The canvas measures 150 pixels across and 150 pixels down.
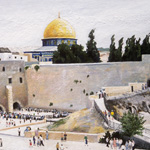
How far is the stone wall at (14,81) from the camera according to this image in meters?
38.2

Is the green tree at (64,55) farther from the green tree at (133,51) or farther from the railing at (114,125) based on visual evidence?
the railing at (114,125)

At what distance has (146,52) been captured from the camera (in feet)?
127

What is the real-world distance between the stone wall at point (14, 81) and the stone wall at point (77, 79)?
5.28ft

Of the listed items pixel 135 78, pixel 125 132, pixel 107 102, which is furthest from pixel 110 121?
pixel 135 78

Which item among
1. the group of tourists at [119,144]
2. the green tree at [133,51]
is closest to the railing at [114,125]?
the group of tourists at [119,144]

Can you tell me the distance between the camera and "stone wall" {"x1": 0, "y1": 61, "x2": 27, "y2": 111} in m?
38.2

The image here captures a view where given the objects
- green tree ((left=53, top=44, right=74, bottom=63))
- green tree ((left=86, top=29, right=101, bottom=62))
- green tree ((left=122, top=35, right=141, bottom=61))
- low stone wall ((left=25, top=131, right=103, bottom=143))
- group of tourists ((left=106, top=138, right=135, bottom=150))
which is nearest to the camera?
group of tourists ((left=106, top=138, right=135, bottom=150))

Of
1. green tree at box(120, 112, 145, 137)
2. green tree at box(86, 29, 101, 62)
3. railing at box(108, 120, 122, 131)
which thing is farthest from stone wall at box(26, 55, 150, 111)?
green tree at box(120, 112, 145, 137)

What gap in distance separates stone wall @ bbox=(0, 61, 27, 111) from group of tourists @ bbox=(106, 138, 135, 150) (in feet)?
65.5

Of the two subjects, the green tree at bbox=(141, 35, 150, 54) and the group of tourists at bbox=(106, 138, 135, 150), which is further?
the green tree at bbox=(141, 35, 150, 54)

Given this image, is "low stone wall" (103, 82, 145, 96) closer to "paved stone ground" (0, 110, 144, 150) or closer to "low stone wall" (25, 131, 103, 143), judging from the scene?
Answer: "low stone wall" (25, 131, 103, 143)

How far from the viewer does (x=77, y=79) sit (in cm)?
3722

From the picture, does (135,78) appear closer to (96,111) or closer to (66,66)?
(66,66)

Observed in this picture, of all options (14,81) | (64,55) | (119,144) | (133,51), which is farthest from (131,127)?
(64,55)
